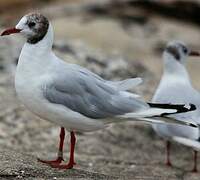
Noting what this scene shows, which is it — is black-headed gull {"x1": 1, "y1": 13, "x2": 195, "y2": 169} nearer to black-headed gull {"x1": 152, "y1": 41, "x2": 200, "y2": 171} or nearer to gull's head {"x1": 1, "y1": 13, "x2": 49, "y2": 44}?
gull's head {"x1": 1, "y1": 13, "x2": 49, "y2": 44}

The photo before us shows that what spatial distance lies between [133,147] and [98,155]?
22.7 inches

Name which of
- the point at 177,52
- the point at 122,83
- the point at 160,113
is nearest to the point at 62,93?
the point at 122,83

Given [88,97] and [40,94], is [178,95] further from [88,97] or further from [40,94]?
[40,94]

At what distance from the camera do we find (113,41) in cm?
1269

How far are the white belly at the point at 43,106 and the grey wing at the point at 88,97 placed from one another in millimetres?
49

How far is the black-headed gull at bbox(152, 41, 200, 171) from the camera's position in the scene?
239 inches

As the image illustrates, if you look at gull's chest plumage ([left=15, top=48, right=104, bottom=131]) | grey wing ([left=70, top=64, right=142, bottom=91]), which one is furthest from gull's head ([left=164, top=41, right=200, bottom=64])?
gull's chest plumage ([left=15, top=48, right=104, bottom=131])

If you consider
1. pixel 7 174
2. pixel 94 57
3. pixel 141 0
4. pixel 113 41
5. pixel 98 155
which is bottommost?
pixel 7 174

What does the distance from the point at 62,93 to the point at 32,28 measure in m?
0.49

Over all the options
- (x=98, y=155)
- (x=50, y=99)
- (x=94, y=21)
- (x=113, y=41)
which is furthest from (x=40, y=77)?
(x=94, y=21)

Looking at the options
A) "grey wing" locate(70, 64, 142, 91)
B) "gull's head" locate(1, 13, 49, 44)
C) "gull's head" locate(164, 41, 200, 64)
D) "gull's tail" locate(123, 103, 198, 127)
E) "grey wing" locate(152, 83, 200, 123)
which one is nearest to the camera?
"gull's tail" locate(123, 103, 198, 127)

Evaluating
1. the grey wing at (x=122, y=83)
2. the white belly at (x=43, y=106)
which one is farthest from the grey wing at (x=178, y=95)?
the white belly at (x=43, y=106)

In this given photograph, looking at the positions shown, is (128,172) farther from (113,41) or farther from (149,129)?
(113,41)

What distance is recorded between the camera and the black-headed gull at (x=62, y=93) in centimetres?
476
